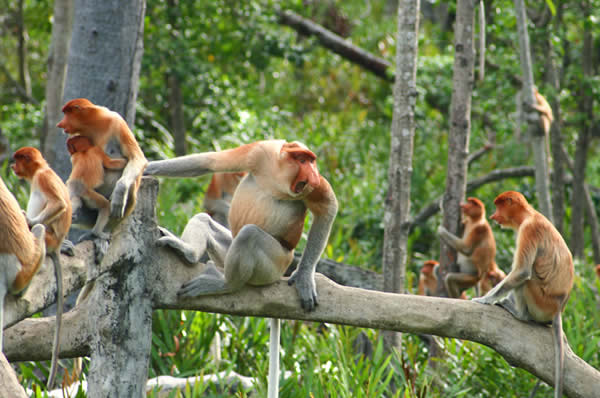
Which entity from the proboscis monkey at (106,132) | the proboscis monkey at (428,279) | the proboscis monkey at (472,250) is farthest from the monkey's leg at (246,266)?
the proboscis monkey at (428,279)

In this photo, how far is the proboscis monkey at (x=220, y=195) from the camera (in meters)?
5.91

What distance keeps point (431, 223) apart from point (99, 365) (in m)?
6.28

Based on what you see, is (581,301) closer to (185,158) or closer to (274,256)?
(274,256)

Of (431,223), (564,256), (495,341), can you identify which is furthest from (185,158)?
(431,223)

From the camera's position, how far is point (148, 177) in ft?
10.0

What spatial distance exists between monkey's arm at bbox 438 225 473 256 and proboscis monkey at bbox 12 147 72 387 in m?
3.46

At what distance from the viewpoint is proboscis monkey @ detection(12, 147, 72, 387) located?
238 centimetres

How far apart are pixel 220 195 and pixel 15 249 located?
12.7 ft

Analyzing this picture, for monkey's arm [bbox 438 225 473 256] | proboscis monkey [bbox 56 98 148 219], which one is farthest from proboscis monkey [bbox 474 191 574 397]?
proboscis monkey [bbox 56 98 148 219]

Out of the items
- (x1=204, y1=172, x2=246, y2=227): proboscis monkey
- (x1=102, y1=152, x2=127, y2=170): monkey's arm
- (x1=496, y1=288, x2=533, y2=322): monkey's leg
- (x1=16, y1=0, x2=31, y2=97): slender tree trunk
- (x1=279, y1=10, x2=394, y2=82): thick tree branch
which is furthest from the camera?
(x1=279, y1=10, x2=394, y2=82): thick tree branch

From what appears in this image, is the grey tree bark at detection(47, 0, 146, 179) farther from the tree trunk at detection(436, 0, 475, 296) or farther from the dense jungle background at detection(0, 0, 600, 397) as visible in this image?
the tree trunk at detection(436, 0, 475, 296)

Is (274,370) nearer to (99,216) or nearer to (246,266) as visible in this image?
(246,266)

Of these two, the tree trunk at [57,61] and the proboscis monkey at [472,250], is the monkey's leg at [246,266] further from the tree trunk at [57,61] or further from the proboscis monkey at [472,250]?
the tree trunk at [57,61]

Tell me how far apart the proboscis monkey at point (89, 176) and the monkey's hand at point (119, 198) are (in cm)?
19
